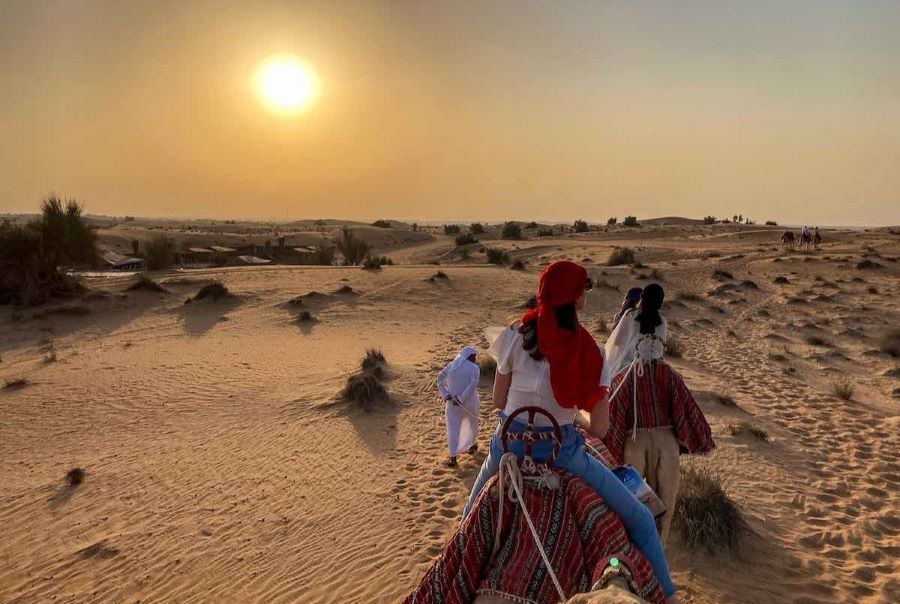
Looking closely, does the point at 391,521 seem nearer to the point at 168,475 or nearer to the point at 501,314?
the point at 168,475

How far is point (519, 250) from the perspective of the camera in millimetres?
38625

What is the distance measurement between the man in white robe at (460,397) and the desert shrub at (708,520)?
2452 millimetres

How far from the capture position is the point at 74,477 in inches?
296

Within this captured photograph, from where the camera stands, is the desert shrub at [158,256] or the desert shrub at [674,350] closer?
the desert shrub at [674,350]

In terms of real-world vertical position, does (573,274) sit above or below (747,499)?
above

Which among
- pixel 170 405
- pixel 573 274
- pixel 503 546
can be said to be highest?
pixel 573 274

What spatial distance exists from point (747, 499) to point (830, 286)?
800 inches

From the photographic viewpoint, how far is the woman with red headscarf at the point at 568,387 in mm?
2822

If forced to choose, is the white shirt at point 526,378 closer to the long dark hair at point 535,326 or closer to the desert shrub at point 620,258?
the long dark hair at point 535,326

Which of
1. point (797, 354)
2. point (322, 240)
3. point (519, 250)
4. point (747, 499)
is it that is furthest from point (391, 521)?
point (322, 240)

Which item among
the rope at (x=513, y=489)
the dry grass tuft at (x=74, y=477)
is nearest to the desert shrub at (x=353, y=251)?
the dry grass tuft at (x=74, y=477)

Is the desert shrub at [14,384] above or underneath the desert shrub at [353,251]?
underneath

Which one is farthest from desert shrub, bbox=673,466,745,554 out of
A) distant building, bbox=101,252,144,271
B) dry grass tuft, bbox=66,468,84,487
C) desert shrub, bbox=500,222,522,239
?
desert shrub, bbox=500,222,522,239

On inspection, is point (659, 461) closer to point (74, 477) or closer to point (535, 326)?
point (535, 326)
